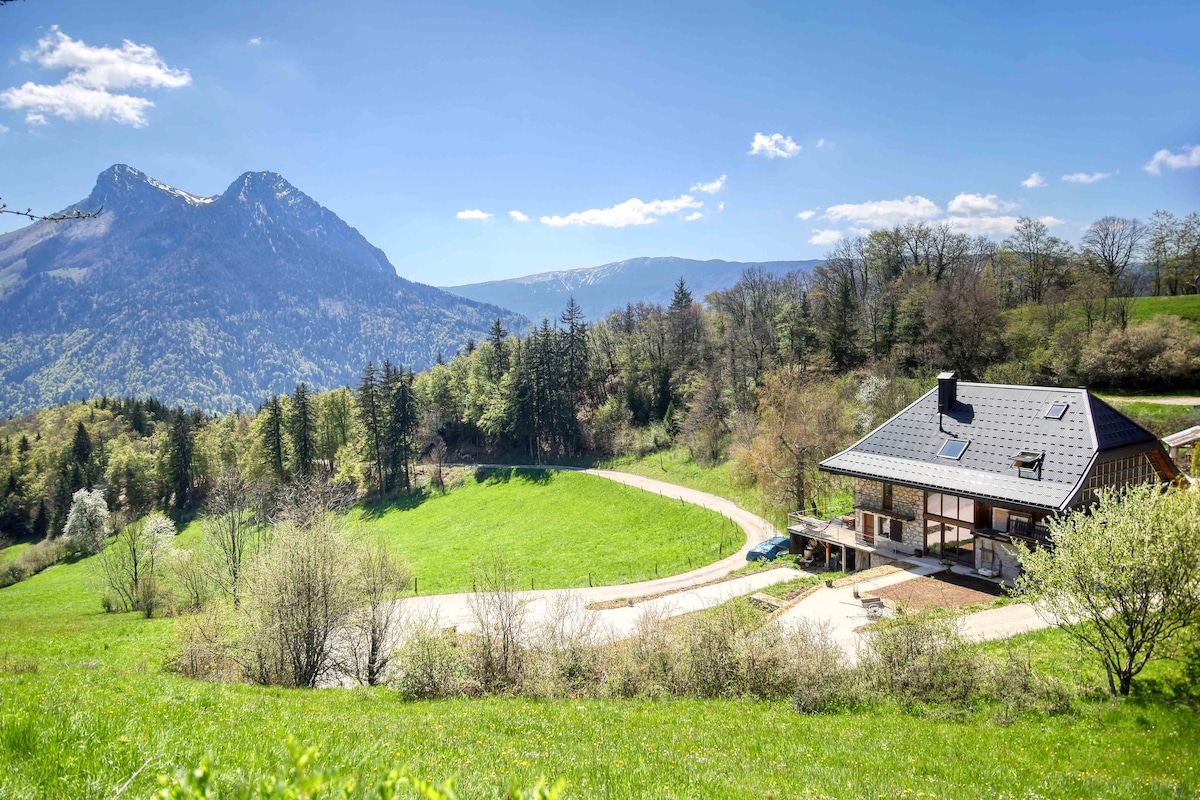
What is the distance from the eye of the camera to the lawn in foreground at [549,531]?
1459 inches

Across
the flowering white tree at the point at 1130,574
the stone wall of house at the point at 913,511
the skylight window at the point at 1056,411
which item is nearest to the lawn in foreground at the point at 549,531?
the stone wall of house at the point at 913,511

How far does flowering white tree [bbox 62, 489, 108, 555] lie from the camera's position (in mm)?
62156

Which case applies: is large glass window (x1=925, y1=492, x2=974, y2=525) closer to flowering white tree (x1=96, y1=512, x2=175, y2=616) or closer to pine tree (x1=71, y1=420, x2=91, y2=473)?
flowering white tree (x1=96, y1=512, x2=175, y2=616)

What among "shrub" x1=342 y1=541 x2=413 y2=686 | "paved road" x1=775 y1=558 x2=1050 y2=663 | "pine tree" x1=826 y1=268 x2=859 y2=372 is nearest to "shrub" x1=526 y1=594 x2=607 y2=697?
"shrub" x1=342 y1=541 x2=413 y2=686

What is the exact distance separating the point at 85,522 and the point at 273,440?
64.2 ft

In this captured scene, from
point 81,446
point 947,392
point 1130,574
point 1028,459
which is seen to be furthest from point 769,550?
point 81,446

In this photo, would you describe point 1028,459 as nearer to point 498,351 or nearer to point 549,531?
point 549,531

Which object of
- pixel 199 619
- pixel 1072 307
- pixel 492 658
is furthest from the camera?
pixel 1072 307

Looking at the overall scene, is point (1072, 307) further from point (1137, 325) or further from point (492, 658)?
point (492, 658)

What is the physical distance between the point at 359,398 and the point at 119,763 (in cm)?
7263

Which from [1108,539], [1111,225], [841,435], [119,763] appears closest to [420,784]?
[119,763]

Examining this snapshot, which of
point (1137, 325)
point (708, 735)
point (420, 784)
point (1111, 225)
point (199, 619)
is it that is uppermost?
point (1111, 225)

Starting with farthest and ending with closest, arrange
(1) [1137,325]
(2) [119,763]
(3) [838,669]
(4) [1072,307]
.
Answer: (4) [1072,307] < (1) [1137,325] < (3) [838,669] < (2) [119,763]

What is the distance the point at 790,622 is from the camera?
21672 mm
